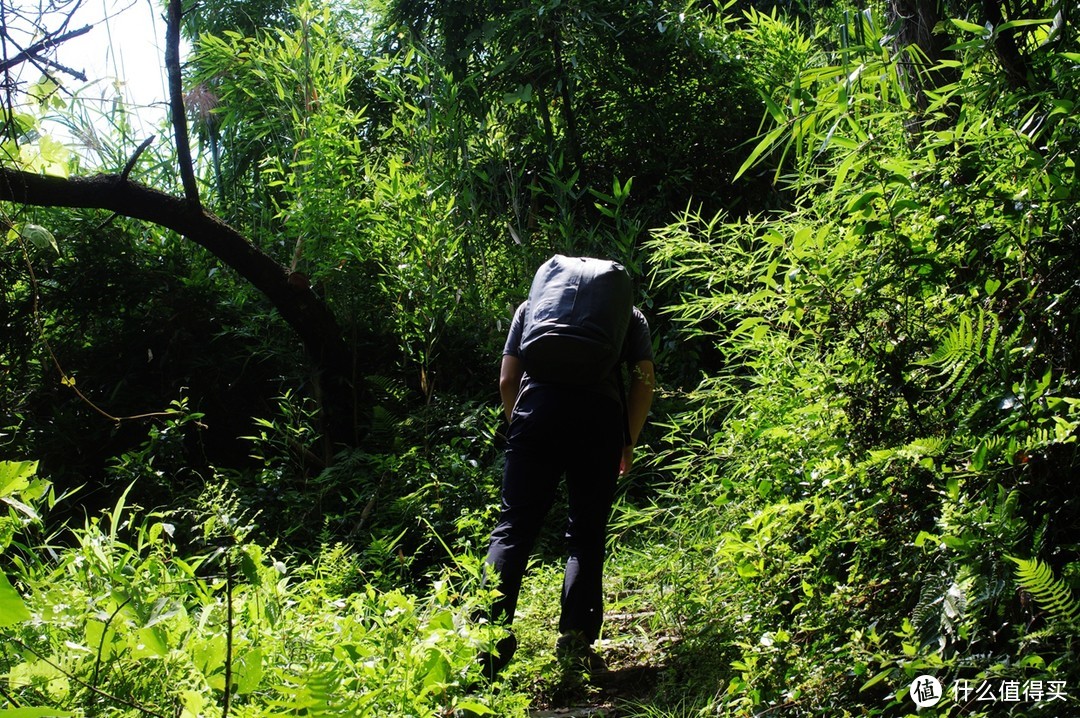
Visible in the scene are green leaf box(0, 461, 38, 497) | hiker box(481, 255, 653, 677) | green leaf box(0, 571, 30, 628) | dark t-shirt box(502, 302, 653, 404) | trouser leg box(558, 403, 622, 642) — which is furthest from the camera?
dark t-shirt box(502, 302, 653, 404)

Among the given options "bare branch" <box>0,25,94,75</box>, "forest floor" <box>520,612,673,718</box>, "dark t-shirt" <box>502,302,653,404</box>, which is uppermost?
"bare branch" <box>0,25,94,75</box>

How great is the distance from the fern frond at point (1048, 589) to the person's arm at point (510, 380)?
1935 millimetres

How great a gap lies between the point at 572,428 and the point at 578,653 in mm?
788

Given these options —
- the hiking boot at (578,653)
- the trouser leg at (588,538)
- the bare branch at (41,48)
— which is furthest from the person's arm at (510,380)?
the bare branch at (41,48)

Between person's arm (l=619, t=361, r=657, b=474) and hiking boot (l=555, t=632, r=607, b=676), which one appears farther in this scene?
person's arm (l=619, t=361, r=657, b=474)

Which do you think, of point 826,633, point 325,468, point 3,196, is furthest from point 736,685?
point 3,196

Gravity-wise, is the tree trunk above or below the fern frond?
above

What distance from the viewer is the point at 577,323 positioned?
125 inches

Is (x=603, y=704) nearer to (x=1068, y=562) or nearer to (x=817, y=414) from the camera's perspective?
(x=817, y=414)

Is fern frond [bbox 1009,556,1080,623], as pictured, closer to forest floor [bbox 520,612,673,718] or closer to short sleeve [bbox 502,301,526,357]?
forest floor [bbox 520,612,673,718]

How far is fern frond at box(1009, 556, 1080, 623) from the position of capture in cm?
182

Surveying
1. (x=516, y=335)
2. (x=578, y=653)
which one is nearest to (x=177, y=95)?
(x=516, y=335)

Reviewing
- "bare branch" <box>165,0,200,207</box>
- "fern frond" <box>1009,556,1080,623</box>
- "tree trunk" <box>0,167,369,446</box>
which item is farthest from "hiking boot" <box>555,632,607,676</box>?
"bare branch" <box>165,0,200,207</box>

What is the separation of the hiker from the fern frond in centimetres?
157
